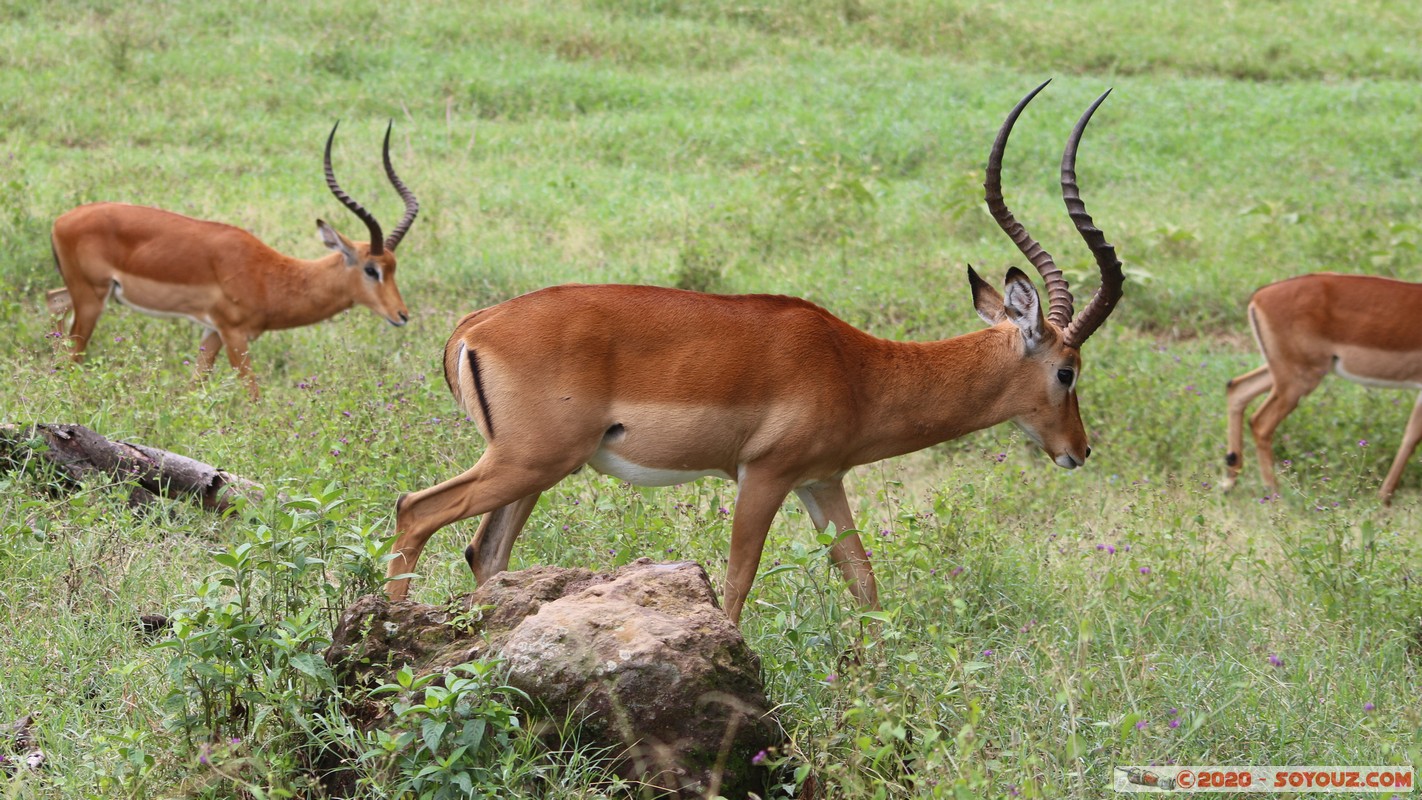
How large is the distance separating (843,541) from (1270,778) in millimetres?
1639

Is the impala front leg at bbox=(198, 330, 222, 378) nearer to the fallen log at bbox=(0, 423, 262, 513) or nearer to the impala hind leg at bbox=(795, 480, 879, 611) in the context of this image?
the fallen log at bbox=(0, 423, 262, 513)

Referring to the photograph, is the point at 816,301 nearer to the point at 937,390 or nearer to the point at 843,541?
the point at 937,390

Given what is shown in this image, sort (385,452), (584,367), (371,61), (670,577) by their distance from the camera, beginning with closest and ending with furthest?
Answer: (670,577)
(584,367)
(385,452)
(371,61)

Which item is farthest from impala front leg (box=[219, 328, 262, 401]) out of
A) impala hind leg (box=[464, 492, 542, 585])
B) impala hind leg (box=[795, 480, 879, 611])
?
impala hind leg (box=[795, 480, 879, 611])

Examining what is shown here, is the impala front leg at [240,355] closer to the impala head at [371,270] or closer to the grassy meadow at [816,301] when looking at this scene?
the grassy meadow at [816,301]

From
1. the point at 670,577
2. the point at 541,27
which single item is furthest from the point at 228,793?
the point at 541,27

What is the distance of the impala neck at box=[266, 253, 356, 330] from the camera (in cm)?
805

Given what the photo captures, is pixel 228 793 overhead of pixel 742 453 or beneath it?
beneath

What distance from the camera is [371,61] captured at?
15344mm

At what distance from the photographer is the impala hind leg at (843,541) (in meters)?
4.46

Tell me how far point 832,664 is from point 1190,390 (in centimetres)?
476

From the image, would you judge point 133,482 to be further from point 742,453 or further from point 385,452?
point 742,453

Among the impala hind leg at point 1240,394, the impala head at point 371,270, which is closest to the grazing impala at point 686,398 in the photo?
the impala hind leg at point 1240,394

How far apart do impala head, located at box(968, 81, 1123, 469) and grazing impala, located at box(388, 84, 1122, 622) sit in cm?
2
